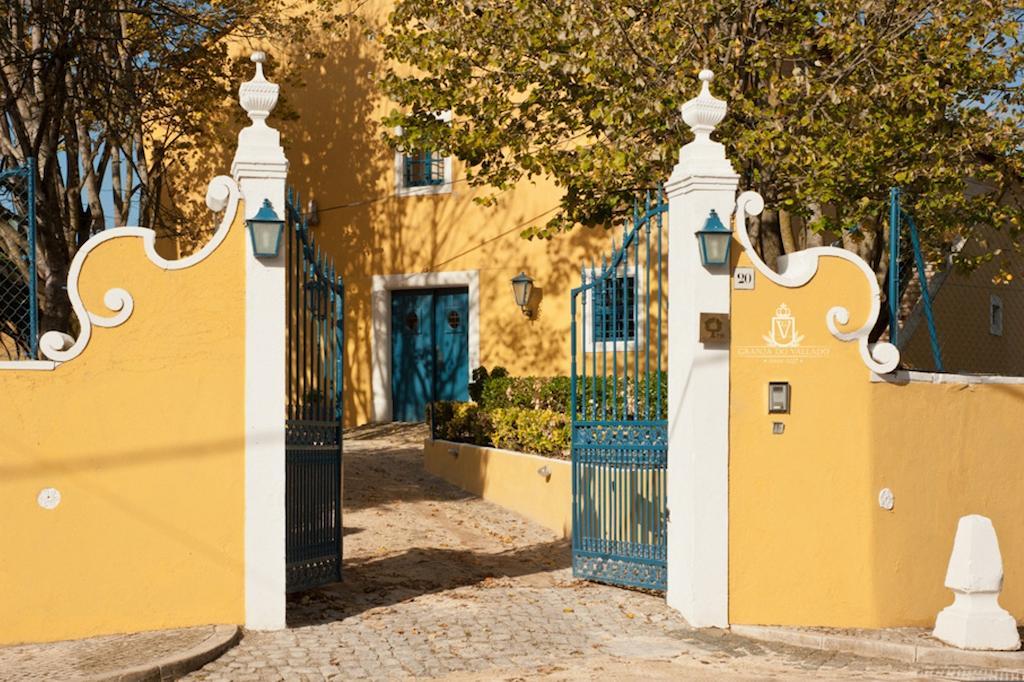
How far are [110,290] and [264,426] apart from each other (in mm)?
1390

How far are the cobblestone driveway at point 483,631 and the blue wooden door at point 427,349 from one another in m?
8.20

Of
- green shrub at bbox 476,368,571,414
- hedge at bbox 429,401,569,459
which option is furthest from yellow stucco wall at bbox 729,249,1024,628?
green shrub at bbox 476,368,571,414

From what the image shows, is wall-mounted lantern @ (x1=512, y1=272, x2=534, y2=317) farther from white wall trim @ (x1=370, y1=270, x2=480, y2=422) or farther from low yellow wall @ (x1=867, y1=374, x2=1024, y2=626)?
low yellow wall @ (x1=867, y1=374, x2=1024, y2=626)

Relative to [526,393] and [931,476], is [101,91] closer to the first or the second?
[526,393]

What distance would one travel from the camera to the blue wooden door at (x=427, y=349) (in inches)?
826

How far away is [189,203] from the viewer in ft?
73.7

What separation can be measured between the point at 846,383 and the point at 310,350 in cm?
406

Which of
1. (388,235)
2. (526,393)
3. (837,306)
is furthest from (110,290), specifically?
(388,235)

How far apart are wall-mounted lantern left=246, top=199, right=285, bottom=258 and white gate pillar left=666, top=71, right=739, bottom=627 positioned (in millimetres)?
2895

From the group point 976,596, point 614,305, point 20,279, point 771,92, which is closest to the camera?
point 976,596

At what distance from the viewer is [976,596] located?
843 cm

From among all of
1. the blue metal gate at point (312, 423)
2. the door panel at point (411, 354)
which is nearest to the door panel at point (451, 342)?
the door panel at point (411, 354)

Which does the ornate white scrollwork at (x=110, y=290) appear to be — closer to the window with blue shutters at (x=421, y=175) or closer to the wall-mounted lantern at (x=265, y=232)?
the wall-mounted lantern at (x=265, y=232)

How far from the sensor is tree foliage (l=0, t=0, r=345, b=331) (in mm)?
13500
